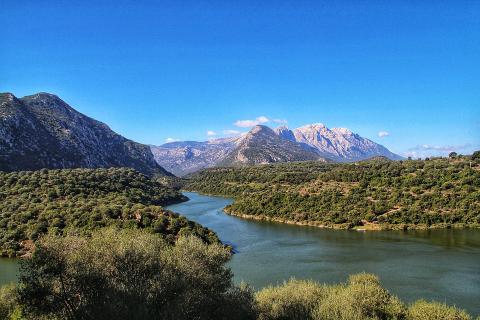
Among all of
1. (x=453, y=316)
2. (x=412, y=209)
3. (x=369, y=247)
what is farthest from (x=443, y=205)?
(x=453, y=316)

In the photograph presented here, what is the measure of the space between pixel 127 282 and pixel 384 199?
291ft

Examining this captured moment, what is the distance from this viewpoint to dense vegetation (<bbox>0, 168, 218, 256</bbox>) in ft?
220

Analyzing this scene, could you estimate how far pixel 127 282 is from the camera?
27.0 metres

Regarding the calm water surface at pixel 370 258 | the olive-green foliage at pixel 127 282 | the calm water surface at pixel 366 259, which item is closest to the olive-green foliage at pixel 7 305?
the olive-green foliage at pixel 127 282

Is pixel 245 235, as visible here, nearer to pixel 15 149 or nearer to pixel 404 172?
pixel 404 172

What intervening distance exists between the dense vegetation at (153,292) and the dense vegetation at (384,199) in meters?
65.2

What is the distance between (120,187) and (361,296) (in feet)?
338

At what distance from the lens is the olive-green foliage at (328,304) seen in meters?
29.7

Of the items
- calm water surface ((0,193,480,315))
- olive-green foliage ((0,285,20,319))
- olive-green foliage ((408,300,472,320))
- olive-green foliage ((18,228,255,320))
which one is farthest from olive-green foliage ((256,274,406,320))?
olive-green foliage ((0,285,20,319))

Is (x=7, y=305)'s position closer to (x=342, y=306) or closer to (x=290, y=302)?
(x=290, y=302)

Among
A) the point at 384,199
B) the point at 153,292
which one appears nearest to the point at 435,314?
the point at 153,292

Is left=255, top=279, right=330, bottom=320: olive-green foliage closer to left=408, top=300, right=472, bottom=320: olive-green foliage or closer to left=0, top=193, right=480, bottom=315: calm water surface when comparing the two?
left=408, top=300, right=472, bottom=320: olive-green foliage

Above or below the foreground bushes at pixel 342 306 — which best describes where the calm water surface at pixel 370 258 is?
below

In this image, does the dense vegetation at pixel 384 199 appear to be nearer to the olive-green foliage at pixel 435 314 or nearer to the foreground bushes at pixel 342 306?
the foreground bushes at pixel 342 306
